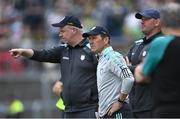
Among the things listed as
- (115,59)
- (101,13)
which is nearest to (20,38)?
(101,13)

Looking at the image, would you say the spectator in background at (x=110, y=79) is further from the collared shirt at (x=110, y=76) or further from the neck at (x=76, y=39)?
the neck at (x=76, y=39)

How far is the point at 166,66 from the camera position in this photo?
7508 mm

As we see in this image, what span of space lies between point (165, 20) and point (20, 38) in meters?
12.9

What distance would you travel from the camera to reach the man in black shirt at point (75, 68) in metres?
11.5

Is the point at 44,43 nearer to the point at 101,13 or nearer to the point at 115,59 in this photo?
the point at 101,13

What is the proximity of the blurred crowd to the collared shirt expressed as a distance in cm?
883

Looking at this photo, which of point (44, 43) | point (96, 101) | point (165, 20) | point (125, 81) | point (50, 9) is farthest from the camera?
point (50, 9)

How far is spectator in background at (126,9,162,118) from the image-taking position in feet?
34.9

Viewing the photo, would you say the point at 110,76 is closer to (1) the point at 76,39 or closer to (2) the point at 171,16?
(1) the point at 76,39

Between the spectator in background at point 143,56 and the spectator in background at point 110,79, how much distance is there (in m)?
0.15

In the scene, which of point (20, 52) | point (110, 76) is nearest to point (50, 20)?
point (20, 52)

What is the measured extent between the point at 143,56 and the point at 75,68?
1340mm

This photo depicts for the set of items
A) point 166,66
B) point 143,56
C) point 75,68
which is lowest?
point 75,68

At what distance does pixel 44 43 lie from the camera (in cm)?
1983
